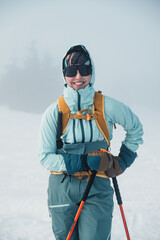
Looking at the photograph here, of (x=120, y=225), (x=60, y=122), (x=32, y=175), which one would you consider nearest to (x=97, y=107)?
(x=60, y=122)

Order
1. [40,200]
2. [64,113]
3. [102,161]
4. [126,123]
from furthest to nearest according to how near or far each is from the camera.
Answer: [40,200], [126,123], [64,113], [102,161]

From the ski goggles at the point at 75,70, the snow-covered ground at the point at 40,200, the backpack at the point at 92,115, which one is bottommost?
the snow-covered ground at the point at 40,200

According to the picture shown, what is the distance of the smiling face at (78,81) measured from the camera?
231cm

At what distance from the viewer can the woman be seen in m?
2.30

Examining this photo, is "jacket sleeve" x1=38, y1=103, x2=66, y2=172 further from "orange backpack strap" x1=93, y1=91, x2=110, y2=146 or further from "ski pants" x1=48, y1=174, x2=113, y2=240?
"orange backpack strap" x1=93, y1=91, x2=110, y2=146

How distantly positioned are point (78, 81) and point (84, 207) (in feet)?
3.99

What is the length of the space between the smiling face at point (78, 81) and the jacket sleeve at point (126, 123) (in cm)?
27

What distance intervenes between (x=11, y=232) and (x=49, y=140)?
262cm

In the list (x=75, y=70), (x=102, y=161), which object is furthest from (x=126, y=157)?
(x=75, y=70)

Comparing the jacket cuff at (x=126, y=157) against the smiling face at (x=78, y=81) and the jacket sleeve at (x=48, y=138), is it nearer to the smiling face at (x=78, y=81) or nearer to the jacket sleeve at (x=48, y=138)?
the jacket sleeve at (x=48, y=138)

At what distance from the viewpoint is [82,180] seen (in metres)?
2.37

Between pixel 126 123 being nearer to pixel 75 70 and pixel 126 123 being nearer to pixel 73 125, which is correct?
pixel 73 125

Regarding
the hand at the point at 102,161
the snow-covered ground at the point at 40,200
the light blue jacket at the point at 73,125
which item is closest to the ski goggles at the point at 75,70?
the light blue jacket at the point at 73,125

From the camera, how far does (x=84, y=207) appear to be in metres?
2.38
